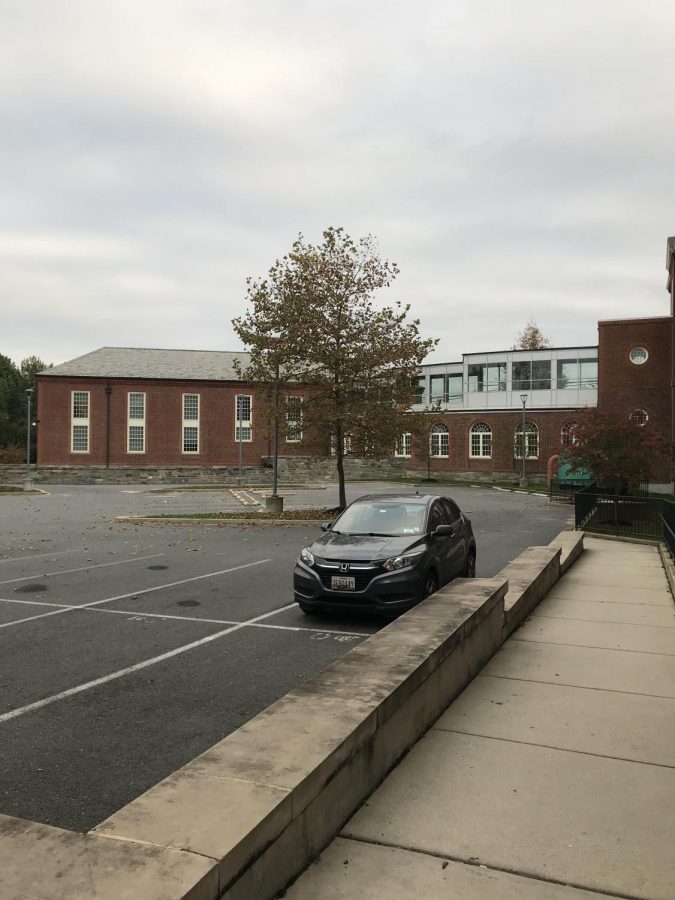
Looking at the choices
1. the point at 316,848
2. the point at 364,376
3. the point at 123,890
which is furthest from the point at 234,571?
the point at 364,376

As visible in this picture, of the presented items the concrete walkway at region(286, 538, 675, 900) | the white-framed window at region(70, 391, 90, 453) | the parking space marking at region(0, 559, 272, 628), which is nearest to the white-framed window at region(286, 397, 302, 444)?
the parking space marking at region(0, 559, 272, 628)

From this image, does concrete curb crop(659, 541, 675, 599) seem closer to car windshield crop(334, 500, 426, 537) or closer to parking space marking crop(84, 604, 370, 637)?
car windshield crop(334, 500, 426, 537)

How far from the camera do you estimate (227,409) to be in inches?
2712

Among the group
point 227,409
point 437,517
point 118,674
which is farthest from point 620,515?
point 227,409

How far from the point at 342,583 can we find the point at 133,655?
8.72ft

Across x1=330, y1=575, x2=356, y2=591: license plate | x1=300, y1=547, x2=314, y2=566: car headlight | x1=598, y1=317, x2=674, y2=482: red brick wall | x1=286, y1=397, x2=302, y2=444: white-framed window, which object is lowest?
→ x1=330, y1=575, x2=356, y2=591: license plate

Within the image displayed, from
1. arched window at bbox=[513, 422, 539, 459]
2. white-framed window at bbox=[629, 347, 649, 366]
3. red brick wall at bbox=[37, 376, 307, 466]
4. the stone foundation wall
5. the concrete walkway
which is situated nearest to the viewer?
the concrete walkway

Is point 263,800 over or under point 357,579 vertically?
over

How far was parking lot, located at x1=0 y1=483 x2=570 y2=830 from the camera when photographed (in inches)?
189

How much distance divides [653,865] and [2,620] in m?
8.59

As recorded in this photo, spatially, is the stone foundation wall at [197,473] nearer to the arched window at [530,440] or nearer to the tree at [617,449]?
the arched window at [530,440]

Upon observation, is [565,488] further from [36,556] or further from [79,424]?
[79,424]

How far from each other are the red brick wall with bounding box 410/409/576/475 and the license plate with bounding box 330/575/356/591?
4924cm

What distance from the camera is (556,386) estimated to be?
197 feet
